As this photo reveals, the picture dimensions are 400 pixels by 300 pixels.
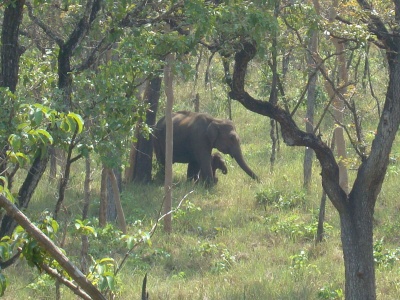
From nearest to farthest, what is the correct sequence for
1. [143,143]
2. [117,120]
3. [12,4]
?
[12,4] < [117,120] < [143,143]

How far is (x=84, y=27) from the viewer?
696cm

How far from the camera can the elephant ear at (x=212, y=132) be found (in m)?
17.6

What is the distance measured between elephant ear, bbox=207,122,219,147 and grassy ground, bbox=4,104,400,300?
1024 millimetres

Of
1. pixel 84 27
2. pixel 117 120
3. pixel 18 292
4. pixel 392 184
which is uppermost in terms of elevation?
pixel 84 27

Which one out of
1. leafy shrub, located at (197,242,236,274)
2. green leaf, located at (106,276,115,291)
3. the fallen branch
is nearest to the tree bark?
leafy shrub, located at (197,242,236,274)

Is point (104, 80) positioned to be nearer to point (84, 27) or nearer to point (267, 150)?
point (84, 27)

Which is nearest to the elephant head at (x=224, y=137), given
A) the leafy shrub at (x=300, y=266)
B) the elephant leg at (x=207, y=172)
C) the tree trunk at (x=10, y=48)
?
the elephant leg at (x=207, y=172)

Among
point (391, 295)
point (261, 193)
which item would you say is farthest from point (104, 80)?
point (261, 193)

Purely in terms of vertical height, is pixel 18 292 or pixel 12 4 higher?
pixel 12 4

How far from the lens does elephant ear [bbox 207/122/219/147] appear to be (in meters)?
17.6

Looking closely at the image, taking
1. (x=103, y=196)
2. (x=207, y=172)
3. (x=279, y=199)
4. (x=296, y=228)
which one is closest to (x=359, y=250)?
(x=103, y=196)

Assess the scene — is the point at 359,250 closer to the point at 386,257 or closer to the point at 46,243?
the point at 386,257

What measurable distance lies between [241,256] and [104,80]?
4737 mm

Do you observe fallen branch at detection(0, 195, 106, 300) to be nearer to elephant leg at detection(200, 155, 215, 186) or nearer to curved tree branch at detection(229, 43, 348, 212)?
curved tree branch at detection(229, 43, 348, 212)
